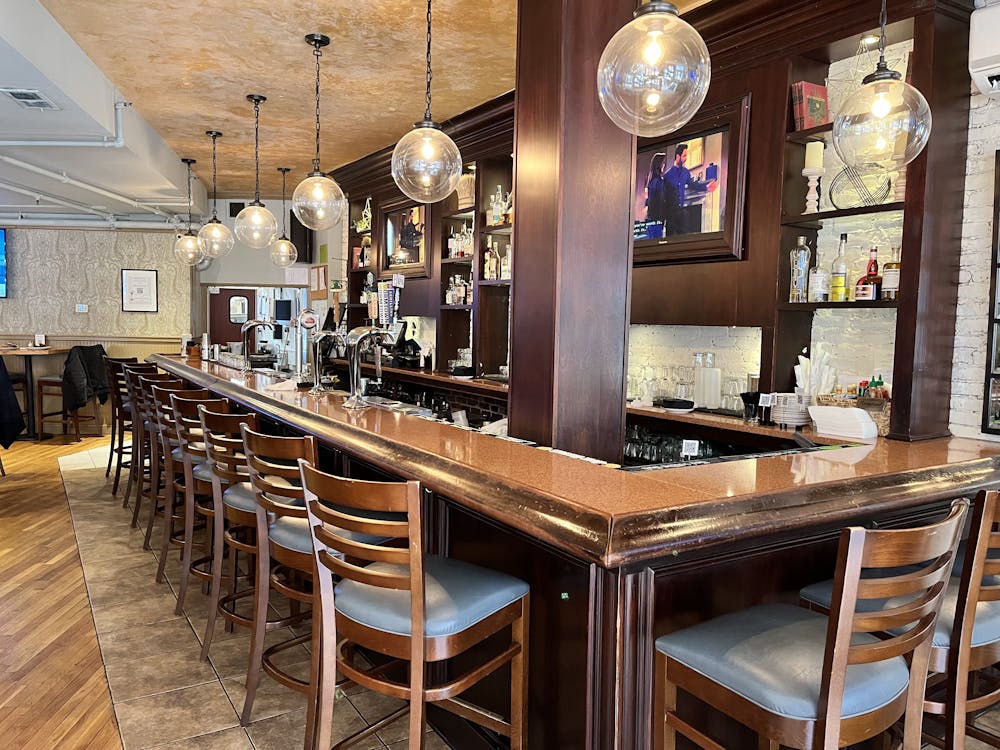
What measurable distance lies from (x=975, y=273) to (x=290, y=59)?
418 cm

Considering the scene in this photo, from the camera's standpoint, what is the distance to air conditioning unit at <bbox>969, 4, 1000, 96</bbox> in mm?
2926

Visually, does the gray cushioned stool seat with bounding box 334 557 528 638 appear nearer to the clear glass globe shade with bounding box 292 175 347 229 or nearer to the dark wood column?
the dark wood column

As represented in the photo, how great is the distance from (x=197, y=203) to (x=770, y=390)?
799cm

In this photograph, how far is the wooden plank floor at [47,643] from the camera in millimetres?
2633

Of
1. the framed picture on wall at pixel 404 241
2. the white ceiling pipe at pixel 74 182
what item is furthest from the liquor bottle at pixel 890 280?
the white ceiling pipe at pixel 74 182

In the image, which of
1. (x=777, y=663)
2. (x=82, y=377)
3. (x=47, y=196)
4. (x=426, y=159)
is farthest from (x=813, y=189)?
(x=82, y=377)

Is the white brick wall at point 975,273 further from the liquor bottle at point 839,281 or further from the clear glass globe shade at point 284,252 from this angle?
the clear glass globe shade at point 284,252

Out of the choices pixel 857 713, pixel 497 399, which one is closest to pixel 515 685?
pixel 857 713

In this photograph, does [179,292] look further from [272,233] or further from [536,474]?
[536,474]

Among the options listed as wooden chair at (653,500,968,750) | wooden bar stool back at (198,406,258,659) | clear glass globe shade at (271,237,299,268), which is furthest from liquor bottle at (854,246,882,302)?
clear glass globe shade at (271,237,299,268)

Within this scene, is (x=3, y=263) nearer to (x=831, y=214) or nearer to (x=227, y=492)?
(x=227, y=492)

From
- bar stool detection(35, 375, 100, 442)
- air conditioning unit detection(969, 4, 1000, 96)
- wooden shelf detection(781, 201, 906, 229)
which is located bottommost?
bar stool detection(35, 375, 100, 442)

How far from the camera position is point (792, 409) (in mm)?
3500

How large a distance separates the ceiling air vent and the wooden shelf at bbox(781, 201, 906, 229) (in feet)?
14.9
